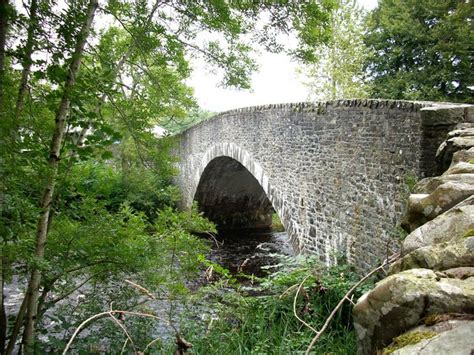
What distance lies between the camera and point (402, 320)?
1435 mm

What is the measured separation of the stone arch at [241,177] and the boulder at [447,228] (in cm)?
523

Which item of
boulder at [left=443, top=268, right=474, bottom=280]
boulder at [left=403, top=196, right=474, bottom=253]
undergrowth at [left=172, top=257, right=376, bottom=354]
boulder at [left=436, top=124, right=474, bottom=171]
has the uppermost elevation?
boulder at [left=436, top=124, right=474, bottom=171]

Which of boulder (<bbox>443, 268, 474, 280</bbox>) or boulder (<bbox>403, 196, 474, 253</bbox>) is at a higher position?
boulder (<bbox>403, 196, 474, 253</bbox>)

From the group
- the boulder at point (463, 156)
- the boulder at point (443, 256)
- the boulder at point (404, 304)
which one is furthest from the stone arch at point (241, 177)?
the boulder at point (404, 304)

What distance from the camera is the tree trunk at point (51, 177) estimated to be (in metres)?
2.45

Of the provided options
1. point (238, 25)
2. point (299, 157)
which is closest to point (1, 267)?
point (238, 25)

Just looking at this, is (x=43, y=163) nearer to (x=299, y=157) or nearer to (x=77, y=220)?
(x=77, y=220)

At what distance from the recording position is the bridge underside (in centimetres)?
1386

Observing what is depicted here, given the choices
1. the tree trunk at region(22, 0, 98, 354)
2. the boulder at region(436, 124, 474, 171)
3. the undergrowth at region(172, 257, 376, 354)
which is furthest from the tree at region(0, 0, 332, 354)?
the boulder at region(436, 124, 474, 171)

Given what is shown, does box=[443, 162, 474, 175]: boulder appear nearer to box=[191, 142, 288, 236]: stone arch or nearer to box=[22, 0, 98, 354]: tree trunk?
box=[22, 0, 98, 354]: tree trunk

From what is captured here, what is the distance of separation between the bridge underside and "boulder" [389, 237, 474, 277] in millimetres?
11640

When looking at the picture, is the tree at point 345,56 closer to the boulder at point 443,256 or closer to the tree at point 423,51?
the tree at point 423,51

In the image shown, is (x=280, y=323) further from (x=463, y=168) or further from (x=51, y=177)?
(x=51, y=177)

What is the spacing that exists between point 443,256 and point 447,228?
26 centimetres
